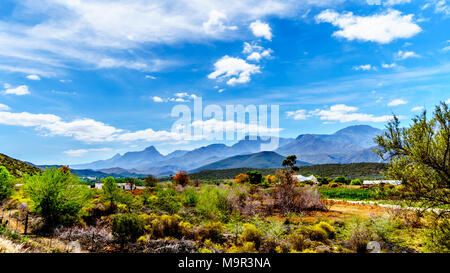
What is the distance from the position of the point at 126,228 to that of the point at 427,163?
11.5 meters

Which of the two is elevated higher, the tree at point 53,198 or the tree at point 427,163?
the tree at point 427,163

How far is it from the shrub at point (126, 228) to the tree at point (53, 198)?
13.9 feet

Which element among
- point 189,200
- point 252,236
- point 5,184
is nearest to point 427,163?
point 252,236

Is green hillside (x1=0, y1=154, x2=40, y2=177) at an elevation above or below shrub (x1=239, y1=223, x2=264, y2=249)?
above

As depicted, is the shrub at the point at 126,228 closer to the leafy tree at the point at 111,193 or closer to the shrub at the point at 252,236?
the shrub at the point at 252,236

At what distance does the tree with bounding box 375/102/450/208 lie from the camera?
7520mm

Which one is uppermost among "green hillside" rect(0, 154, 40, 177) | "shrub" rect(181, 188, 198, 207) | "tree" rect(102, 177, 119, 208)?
"green hillside" rect(0, 154, 40, 177)

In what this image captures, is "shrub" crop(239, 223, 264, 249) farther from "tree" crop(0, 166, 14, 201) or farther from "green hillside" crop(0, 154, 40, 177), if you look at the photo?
"green hillside" crop(0, 154, 40, 177)

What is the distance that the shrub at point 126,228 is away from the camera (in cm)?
1041

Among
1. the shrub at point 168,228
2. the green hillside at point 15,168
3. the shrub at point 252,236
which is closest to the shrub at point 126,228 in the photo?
the shrub at point 168,228

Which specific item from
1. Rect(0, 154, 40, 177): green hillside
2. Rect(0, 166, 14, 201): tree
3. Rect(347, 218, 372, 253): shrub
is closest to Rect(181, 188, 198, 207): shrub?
Rect(0, 166, 14, 201): tree

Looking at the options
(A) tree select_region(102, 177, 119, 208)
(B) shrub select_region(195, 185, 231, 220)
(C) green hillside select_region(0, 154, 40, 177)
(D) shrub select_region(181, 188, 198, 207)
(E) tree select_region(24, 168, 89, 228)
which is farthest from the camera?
(C) green hillside select_region(0, 154, 40, 177)

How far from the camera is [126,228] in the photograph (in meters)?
10.5

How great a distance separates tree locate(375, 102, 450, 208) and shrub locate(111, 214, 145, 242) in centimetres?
1034
